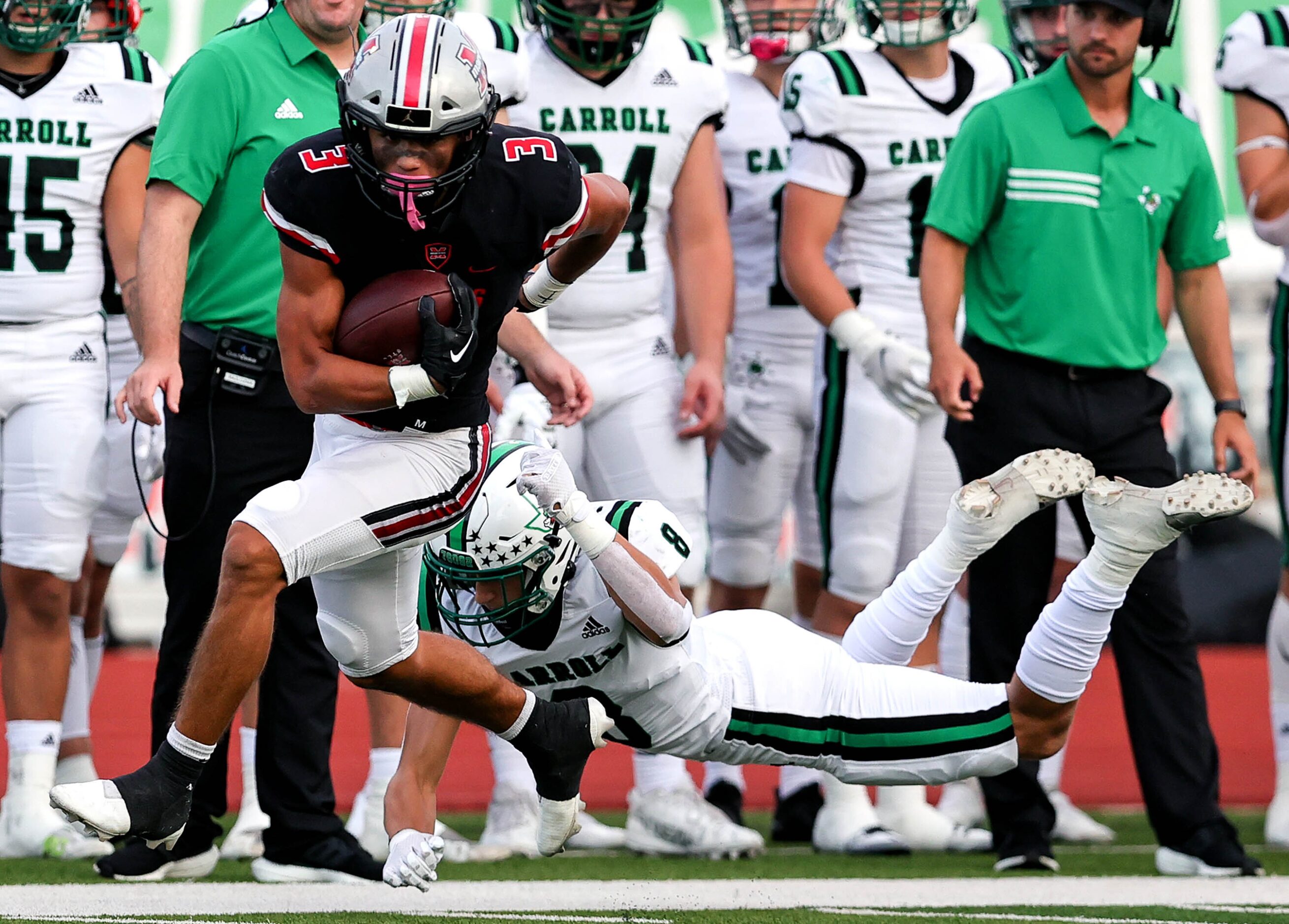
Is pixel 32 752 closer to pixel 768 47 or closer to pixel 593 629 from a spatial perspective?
pixel 593 629

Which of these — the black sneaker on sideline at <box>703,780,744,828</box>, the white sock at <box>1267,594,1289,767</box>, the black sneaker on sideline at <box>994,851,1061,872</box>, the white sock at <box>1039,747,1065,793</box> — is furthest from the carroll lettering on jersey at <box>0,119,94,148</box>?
the white sock at <box>1267,594,1289,767</box>

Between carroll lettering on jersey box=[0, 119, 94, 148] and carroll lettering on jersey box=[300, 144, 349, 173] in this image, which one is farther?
carroll lettering on jersey box=[0, 119, 94, 148]

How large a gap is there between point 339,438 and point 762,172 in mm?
2424

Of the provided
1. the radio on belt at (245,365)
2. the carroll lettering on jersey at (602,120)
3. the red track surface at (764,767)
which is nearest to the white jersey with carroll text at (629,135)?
the carroll lettering on jersey at (602,120)

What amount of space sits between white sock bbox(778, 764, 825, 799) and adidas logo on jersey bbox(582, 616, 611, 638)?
160 cm

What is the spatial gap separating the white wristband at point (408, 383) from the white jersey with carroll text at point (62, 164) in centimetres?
181

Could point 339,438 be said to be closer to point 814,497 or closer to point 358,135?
point 358,135

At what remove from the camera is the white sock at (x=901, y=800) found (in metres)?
4.95

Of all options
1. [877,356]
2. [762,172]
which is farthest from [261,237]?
[762,172]

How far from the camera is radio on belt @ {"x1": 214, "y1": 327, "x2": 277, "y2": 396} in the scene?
13.5 feet

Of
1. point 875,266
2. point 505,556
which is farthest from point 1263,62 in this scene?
point 505,556

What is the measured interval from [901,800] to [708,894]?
123 cm

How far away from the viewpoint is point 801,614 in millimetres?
5637

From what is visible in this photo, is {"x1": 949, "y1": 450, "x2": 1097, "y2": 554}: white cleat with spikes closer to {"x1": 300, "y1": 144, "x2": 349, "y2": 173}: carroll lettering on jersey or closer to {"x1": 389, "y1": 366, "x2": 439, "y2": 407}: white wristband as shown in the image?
{"x1": 389, "y1": 366, "x2": 439, "y2": 407}: white wristband
